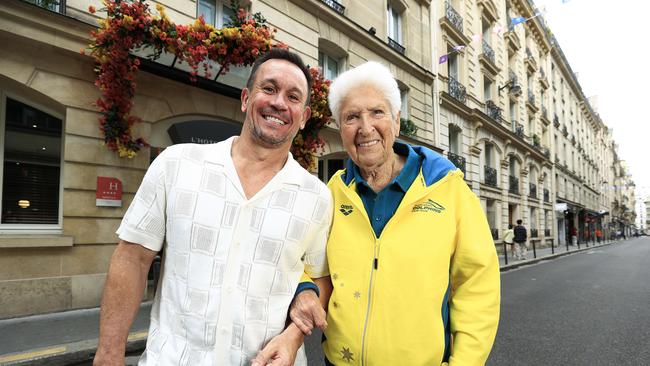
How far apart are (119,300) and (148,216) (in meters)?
0.35

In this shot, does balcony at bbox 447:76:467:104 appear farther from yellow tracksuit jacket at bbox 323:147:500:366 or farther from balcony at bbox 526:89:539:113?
yellow tracksuit jacket at bbox 323:147:500:366

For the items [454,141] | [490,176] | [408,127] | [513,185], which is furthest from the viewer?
[513,185]

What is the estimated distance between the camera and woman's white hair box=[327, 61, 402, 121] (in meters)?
1.76

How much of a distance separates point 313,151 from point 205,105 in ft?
8.51

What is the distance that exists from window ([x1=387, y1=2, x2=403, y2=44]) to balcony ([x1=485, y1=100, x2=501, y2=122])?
27.6 ft

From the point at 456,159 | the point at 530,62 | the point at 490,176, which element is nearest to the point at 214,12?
the point at 456,159

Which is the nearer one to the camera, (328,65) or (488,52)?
(328,65)

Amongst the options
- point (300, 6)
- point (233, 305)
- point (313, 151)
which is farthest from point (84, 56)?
point (233, 305)

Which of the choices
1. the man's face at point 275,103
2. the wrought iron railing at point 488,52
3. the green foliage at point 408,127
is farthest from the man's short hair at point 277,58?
the wrought iron railing at point 488,52

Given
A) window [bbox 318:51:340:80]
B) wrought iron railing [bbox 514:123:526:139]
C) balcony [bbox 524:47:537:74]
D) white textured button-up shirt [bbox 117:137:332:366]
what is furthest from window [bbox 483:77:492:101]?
white textured button-up shirt [bbox 117:137:332:366]

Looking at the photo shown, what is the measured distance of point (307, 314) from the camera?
151 cm

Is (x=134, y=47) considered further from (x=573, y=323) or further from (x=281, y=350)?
(x=573, y=323)

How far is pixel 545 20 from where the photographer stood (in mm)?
28391

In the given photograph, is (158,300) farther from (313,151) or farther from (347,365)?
(313,151)
